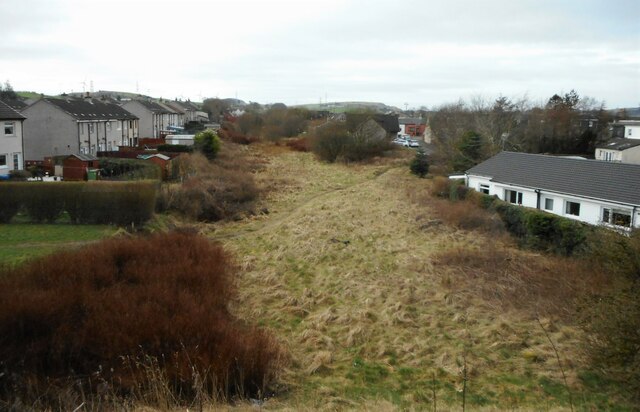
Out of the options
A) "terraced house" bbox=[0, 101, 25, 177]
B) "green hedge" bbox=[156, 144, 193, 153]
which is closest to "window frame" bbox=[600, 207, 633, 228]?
"terraced house" bbox=[0, 101, 25, 177]

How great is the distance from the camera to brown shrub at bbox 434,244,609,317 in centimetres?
1518

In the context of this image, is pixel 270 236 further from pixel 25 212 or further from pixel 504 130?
pixel 504 130

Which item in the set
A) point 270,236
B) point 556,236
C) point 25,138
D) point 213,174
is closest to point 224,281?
point 270,236

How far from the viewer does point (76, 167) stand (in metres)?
32.5

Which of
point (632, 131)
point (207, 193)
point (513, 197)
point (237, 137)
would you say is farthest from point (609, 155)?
point (237, 137)

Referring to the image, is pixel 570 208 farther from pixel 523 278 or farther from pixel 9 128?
pixel 9 128

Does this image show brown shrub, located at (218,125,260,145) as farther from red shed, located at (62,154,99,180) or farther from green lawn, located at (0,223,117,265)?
green lawn, located at (0,223,117,265)

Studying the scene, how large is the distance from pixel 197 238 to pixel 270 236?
4.94 metres

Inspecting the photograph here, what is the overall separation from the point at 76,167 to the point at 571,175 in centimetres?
2735

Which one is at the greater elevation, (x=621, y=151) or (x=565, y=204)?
(x=621, y=151)

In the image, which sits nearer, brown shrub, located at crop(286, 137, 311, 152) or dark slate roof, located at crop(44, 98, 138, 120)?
dark slate roof, located at crop(44, 98, 138, 120)

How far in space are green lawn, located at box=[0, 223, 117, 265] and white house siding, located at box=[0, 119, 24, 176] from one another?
35.5ft

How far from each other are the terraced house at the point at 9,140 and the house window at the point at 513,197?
27192 millimetres

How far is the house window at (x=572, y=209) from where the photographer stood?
2372 cm
